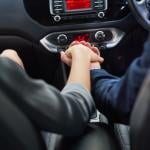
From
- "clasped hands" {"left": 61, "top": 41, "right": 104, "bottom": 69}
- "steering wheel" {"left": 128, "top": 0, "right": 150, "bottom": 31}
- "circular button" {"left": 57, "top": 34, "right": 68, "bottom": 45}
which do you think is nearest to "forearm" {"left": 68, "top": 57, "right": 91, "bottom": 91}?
"clasped hands" {"left": 61, "top": 41, "right": 104, "bottom": 69}

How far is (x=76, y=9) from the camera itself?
5.02 ft

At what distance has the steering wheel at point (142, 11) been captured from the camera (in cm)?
143

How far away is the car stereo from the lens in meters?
1.52

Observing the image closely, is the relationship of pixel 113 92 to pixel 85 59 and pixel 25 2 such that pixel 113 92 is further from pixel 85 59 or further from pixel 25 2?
pixel 25 2

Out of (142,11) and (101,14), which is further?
(101,14)

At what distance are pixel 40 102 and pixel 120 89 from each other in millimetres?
147

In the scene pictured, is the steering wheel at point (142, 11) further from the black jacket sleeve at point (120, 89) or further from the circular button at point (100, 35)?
the black jacket sleeve at point (120, 89)

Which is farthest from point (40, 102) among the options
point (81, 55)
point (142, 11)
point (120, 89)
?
point (142, 11)

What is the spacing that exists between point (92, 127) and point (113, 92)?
0.08 m

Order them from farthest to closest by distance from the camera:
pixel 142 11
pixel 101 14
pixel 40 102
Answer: pixel 101 14
pixel 142 11
pixel 40 102

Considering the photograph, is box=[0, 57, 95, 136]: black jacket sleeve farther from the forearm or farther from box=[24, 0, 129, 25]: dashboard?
box=[24, 0, 129, 25]: dashboard

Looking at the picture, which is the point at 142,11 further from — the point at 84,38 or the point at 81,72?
the point at 81,72

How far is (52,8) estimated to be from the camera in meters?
1.53

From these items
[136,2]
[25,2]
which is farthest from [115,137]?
[25,2]
